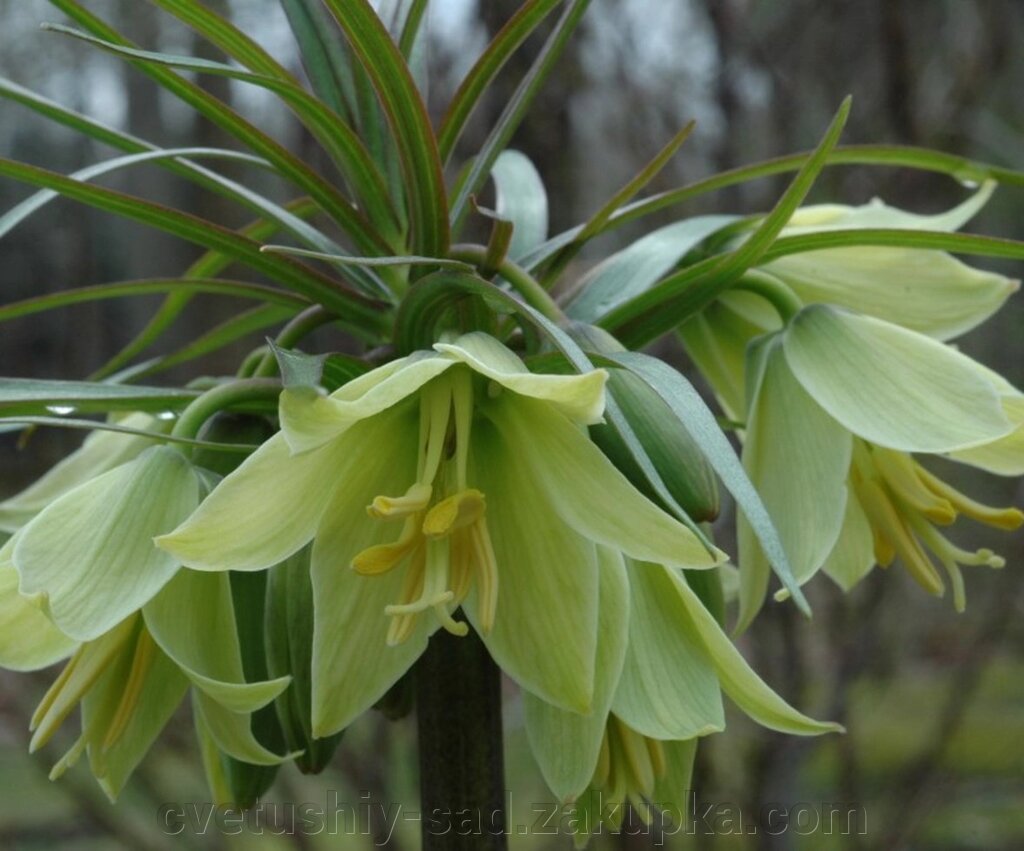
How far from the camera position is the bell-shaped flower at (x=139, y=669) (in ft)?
2.15

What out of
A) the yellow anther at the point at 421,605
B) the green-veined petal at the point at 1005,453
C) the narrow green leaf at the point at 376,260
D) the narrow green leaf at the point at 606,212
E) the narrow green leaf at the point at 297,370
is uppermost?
the narrow green leaf at the point at 606,212

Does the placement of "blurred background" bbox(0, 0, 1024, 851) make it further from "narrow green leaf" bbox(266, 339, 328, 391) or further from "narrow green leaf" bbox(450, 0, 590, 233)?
"narrow green leaf" bbox(266, 339, 328, 391)

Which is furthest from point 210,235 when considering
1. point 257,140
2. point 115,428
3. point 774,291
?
point 774,291

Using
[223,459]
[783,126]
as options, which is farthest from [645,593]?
[783,126]

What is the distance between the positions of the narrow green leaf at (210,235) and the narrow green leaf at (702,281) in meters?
0.16

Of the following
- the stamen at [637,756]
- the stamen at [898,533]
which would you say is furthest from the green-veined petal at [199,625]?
the stamen at [898,533]

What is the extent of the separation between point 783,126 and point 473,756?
1.97 metres

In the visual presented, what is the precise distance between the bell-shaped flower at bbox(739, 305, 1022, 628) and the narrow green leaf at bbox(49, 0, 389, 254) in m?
0.28

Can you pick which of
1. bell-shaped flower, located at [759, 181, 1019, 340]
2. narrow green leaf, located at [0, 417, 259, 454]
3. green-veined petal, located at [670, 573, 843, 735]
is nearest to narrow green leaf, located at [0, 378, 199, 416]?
narrow green leaf, located at [0, 417, 259, 454]

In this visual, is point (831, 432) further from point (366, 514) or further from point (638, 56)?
point (638, 56)

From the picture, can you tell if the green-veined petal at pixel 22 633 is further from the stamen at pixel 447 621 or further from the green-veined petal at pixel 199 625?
the stamen at pixel 447 621

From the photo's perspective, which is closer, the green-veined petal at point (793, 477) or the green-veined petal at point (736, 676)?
the green-veined petal at point (736, 676)

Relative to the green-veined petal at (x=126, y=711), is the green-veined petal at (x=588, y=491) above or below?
above

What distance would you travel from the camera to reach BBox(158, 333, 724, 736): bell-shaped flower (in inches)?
23.7
